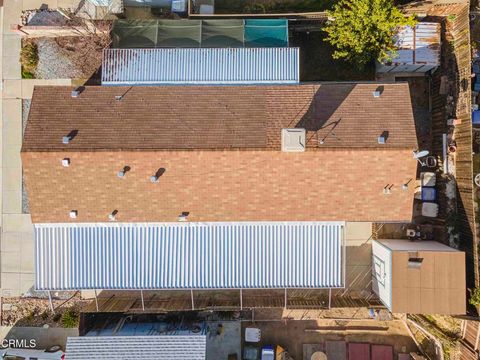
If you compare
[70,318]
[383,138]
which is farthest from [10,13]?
[383,138]

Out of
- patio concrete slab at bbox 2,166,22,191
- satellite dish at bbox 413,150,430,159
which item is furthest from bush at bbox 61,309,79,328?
satellite dish at bbox 413,150,430,159

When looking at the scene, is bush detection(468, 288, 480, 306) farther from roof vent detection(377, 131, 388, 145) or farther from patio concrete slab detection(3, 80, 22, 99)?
patio concrete slab detection(3, 80, 22, 99)

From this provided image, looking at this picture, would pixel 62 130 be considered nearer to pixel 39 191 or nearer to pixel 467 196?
pixel 39 191

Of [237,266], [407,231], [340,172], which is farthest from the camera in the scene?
[407,231]

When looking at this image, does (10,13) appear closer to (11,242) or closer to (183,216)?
(11,242)

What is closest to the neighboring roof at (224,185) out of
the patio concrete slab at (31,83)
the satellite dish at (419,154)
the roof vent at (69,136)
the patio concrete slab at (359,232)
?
the satellite dish at (419,154)

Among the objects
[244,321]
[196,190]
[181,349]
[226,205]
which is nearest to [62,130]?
[196,190]
